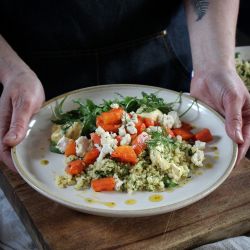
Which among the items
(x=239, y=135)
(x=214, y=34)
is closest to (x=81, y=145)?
(x=239, y=135)

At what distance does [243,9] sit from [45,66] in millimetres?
1342

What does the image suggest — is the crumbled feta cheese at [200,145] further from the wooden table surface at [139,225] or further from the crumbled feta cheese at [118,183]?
the crumbled feta cheese at [118,183]

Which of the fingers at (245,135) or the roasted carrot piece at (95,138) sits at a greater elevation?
the roasted carrot piece at (95,138)

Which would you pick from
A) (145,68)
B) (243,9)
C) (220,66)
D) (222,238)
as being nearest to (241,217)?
(222,238)

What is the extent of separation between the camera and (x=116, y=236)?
970mm

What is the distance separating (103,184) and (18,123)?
1.05ft

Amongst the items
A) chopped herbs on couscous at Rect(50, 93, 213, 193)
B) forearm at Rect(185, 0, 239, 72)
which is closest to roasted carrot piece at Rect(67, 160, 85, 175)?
chopped herbs on couscous at Rect(50, 93, 213, 193)

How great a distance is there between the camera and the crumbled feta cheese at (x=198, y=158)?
1.10 m

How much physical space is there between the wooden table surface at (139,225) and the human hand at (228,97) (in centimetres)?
15

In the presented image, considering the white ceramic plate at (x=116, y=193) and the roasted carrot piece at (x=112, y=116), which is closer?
the white ceramic plate at (x=116, y=193)

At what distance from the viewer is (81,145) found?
1120mm

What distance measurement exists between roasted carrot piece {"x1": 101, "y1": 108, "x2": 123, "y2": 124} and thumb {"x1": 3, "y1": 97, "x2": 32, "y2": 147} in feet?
0.70

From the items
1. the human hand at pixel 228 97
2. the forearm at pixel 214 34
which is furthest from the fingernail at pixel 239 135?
the forearm at pixel 214 34

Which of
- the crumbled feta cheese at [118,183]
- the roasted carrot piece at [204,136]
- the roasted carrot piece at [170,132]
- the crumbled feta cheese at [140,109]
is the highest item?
the crumbled feta cheese at [118,183]
